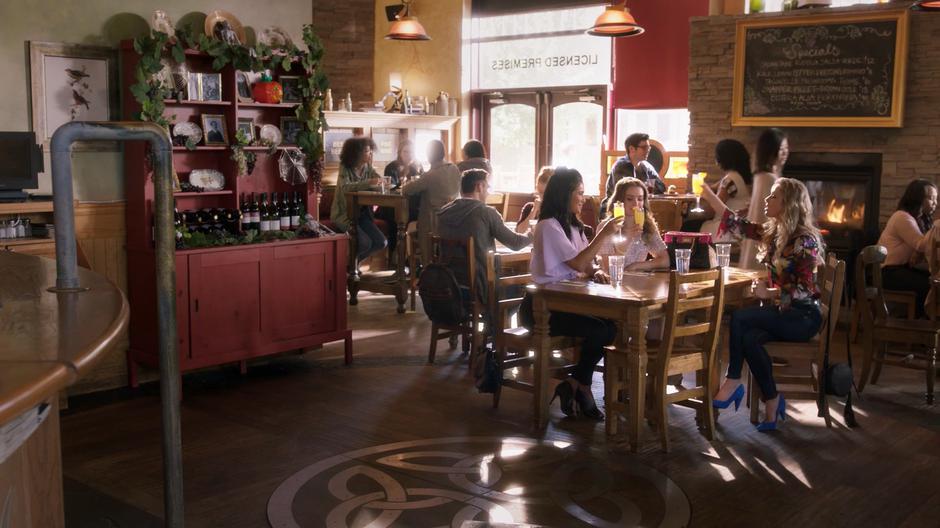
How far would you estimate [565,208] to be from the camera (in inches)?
210

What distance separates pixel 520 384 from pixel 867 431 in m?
1.86

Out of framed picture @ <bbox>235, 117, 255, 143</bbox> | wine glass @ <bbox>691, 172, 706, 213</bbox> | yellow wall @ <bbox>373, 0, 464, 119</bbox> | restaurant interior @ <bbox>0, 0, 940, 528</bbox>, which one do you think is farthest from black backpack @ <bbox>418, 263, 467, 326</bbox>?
yellow wall @ <bbox>373, 0, 464, 119</bbox>

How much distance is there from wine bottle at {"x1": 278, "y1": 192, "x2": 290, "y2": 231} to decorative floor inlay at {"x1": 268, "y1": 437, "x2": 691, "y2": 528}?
7.11 feet

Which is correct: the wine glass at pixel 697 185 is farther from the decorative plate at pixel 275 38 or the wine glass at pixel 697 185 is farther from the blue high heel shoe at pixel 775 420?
the decorative plate at pixel 275 38

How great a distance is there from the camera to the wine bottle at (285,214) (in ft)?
21.3

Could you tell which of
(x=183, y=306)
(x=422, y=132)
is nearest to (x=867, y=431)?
(x=183, y=306)

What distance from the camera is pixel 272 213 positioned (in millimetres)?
6480

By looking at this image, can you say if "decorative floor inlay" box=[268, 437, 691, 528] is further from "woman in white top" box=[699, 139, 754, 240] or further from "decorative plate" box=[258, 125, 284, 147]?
"woman in white top" box=[699, 139, 754, 240]

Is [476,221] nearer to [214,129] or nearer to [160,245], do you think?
[214,129]

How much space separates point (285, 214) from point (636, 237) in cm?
237

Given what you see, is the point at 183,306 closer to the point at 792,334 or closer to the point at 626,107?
the point at 792,334

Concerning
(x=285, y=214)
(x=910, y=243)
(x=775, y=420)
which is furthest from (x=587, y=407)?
(x=910, y=243)

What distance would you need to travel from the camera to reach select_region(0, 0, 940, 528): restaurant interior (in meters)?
4.04

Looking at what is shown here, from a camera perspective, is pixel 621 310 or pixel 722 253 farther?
pixel 722 253
